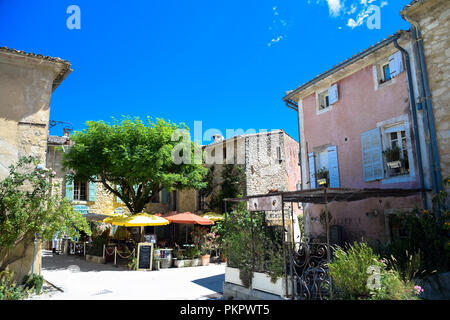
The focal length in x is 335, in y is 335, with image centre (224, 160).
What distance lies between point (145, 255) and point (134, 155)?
4.34 metres

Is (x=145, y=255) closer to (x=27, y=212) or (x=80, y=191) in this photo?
(x=27, y=212)

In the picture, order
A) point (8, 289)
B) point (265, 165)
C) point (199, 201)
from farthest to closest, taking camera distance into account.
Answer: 1. point (199, 201)
2. point (265, 165)
3. point (8, 289)

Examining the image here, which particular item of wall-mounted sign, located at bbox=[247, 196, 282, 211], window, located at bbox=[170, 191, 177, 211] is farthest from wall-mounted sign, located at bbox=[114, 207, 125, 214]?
wall-mounted sign, located at bbox=[247, 196, 282, 211]

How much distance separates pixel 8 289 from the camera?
7.68 meters

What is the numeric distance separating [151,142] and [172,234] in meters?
10.2

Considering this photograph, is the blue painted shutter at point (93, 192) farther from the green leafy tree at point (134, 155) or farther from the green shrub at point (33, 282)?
the green shrub at point (33, 282)

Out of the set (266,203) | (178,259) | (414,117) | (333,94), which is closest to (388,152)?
(414,117)

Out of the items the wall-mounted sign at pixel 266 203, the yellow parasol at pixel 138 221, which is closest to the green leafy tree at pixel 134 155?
the yellow parasol at pixel 138 221

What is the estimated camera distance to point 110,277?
11.4 meters

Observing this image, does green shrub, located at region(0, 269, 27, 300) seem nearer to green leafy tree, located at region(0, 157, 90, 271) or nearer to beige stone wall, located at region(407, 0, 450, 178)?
green leafy tree, located at region(0, 157, 90, 271)

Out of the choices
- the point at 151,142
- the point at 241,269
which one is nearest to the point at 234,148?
the point at 151,142

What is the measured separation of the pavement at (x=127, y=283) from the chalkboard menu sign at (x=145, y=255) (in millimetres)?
450

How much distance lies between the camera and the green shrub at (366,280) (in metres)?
5.47

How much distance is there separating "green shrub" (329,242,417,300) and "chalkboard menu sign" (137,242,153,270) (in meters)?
8.82
